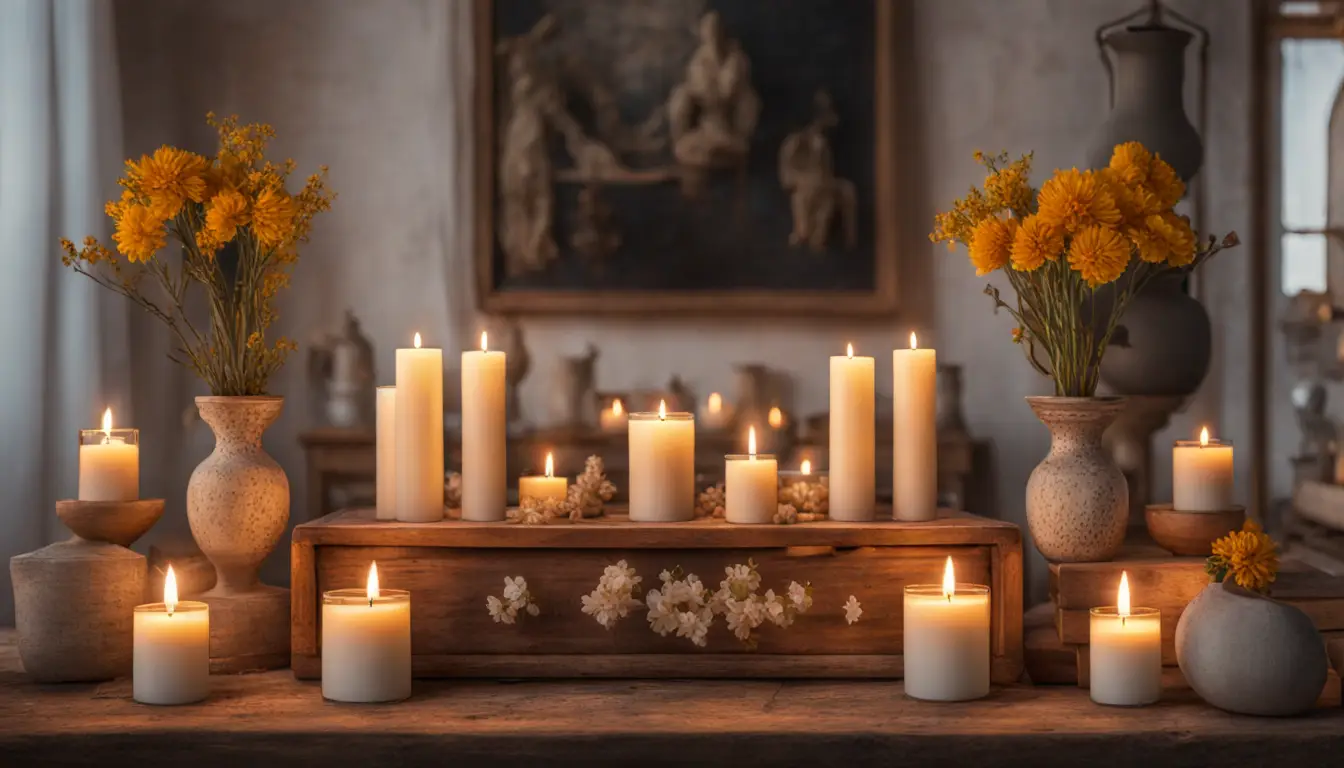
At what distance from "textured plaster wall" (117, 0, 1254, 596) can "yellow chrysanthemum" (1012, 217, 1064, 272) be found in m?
1.54

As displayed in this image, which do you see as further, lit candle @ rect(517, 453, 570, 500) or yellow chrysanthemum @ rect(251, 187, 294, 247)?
lit candle @ rect(517, 453, 570, 500)

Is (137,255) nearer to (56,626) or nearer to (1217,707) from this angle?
(56,626)

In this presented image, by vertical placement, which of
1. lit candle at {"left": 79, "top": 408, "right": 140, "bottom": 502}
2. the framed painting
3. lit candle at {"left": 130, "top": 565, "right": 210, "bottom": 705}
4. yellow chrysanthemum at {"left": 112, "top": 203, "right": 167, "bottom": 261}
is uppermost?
the framed painting

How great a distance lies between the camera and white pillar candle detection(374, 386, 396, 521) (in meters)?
1.62

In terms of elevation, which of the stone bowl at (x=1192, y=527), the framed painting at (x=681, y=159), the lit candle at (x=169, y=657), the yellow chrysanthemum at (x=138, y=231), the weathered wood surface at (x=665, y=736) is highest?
the framed painting at (x=681, y=159)

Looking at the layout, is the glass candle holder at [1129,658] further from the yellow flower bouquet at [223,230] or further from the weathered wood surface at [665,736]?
the yellow flower bouquet at [223,230]

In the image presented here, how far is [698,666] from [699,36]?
1.83m

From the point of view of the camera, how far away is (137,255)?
1603 millimetres

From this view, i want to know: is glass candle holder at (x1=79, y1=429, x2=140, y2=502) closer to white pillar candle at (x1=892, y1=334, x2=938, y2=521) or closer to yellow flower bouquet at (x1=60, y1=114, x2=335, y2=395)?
yellow flower bouquet at (x1=60, y1=114, x2=335, y2=395)

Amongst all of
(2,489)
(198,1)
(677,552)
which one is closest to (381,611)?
(677,552)

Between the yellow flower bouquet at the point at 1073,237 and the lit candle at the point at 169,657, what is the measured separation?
A: 92 centimetres

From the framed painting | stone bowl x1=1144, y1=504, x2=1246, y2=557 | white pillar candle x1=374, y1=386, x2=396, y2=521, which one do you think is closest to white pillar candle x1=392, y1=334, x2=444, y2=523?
white pillar candle x1=374, y1=386, x2=396, y2=521

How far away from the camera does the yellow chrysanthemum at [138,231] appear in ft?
5.21

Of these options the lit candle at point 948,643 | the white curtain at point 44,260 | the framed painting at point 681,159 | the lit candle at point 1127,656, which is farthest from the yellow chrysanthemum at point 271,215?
the framed painting at point 681,159
